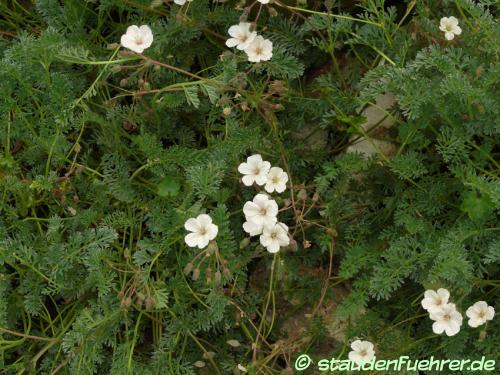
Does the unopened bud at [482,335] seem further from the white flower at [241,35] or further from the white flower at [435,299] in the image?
the white flower at [241,35]

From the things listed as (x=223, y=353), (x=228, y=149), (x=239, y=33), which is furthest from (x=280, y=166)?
(x=223, y=353)

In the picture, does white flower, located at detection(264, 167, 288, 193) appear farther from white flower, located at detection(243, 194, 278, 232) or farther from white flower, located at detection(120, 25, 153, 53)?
white flower, located at detection(120, 25, 153, 53)

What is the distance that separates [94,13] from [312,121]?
1090mm

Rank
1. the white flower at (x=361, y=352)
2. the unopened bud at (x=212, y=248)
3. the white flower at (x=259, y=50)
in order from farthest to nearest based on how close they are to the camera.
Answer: the white flower at (x=259, y=50) < the white flower at (x=361, y=352) < the unopened bud at (x=212, y=248)

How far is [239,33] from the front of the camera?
2.59 metres

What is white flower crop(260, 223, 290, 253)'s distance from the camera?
241cm

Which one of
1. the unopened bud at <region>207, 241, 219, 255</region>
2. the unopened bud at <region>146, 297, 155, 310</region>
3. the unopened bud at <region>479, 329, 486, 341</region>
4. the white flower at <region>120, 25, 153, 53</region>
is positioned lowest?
the unopened bud at <region>146, 297, 155, 310</region>

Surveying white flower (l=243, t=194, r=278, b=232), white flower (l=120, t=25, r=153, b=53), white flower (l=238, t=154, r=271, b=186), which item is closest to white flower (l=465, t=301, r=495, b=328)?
→ white flower (l=243, t=194, r=278, b=232)

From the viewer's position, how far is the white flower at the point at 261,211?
7.86ft

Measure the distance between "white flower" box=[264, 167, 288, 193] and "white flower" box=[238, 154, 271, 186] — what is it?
41mm

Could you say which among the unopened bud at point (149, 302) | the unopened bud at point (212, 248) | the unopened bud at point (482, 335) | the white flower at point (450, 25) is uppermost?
the white flower at point (450, 25)

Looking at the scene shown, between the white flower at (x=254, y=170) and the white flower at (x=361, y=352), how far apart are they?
69cm

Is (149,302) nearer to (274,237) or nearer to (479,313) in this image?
(274,237)
